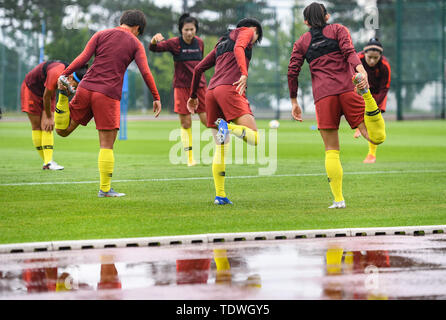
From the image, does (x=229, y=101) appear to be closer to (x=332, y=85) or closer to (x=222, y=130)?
(x=222, y=130)

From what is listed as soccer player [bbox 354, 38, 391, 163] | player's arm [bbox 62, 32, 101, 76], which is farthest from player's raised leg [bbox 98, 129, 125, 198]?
soccer player [bbox 354, 38, 391, 163]

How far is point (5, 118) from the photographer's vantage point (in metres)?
55.7

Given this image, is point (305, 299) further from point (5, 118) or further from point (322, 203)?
point (5, 118)

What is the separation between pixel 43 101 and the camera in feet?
48.3

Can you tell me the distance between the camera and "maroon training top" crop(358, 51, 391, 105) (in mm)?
15447

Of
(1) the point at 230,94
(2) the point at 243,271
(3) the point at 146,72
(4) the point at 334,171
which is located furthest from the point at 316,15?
(2) the point at 243,271

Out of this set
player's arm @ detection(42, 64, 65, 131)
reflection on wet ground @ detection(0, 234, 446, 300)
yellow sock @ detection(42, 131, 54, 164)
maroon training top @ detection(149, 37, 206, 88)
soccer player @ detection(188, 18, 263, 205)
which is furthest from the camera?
maroon training top @ detection(149, 37, 206, 88)

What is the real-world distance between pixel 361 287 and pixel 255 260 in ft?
3.95

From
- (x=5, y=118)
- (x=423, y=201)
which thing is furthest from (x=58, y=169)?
(x=5, y=118)

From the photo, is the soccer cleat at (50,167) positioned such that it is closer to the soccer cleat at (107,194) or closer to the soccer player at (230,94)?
the soccer cleat at (107,194)

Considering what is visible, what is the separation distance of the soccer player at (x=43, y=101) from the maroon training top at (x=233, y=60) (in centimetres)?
462

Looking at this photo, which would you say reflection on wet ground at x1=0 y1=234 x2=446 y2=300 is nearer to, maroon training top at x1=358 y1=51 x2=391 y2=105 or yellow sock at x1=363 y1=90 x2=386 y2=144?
yellow sock at x1=363 y1=90 x2=386 y2=144

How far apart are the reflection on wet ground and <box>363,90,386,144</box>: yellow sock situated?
234 centimetres

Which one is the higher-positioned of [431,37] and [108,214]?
[431,37]
